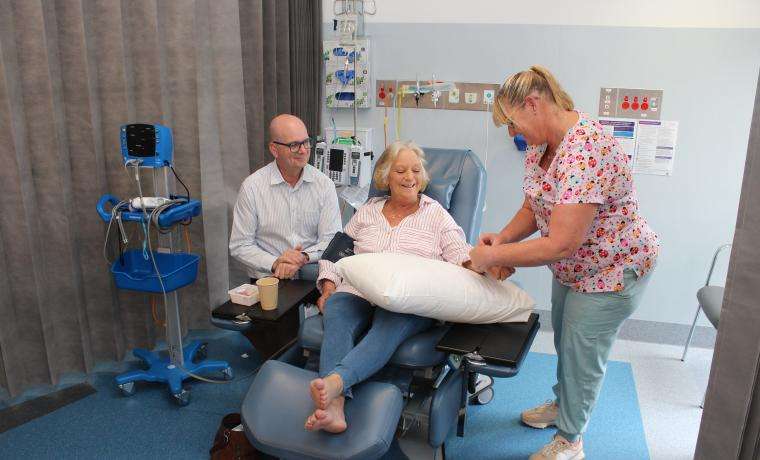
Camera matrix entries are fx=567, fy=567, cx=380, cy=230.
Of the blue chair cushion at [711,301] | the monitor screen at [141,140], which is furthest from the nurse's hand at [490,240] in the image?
the monitor screen at [141,140]

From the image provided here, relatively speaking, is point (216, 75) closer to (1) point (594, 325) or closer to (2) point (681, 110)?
(1) point (594, 325)

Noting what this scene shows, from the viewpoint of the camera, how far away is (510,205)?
3.39m

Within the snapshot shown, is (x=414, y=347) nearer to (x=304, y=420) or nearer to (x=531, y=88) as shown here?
(x=304, y=420)

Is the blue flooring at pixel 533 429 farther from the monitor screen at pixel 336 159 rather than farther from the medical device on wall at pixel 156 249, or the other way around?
the monitor screen at pixel 336 159

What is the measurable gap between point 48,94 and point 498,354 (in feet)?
6.41

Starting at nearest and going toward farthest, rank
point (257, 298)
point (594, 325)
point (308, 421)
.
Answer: point (308, 421), point (594, 325), point (257, 298)

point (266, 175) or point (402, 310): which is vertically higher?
point (266, 175)

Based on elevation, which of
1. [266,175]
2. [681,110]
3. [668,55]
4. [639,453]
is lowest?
[639,453]

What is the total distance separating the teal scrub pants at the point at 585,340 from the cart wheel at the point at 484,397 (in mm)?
511

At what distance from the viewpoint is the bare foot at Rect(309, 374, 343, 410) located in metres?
1.59

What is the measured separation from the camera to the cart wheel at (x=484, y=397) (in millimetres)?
2494

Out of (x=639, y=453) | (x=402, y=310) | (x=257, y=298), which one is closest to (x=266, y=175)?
(x=257, y=298)

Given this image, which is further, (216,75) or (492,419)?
(216,75)

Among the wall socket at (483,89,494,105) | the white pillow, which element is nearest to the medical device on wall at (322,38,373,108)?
the wall socket at (483,89,494,105)
